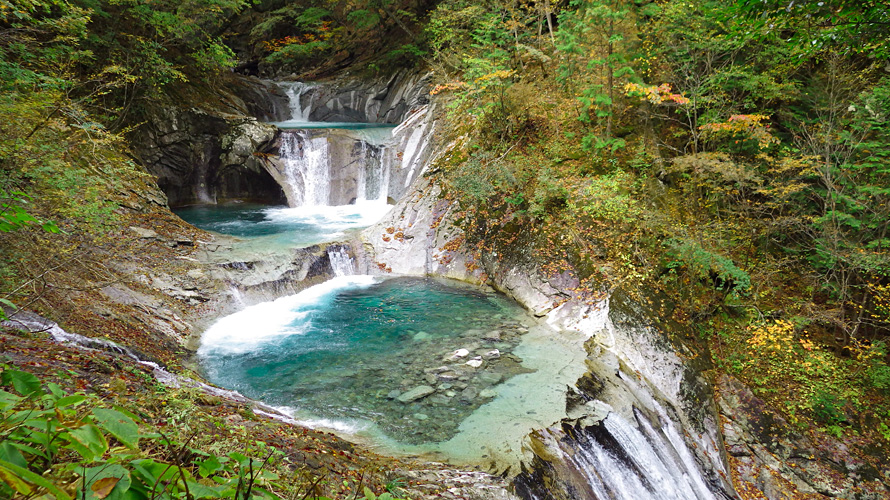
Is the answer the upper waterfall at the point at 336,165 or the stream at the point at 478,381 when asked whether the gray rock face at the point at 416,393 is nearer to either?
the stream at the point at 478,381

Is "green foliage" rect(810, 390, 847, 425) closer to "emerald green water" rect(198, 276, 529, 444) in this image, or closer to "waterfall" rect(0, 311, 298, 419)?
"emerald green water" rect(198, 276, 529, 444)

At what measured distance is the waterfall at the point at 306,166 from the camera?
16.4 m

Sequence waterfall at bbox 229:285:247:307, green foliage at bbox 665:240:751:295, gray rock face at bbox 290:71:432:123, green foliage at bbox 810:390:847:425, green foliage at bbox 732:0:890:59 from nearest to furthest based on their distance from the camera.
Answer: green foliage at bbox 732:0:890:59 → green foliage at bbox 810:390:847:425 → green foliage at bbox 665:240:751:295 → waterfall at bbox 229:285:247:307 → gray rock face at bbox 290:71:432:123

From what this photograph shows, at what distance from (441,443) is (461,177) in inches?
277

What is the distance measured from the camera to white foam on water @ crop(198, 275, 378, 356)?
7.67 meters

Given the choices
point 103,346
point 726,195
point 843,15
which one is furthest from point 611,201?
point 103,346

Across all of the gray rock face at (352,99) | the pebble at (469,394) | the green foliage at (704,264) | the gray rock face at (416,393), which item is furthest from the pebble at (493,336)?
the gray rock face at (352,99)

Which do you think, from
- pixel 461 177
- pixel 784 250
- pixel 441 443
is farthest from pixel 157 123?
pixel 784 250

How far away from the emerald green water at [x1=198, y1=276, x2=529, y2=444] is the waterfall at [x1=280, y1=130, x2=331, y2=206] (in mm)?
7071

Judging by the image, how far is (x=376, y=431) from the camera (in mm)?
5324

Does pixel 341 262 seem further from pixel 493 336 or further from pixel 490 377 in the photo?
pixel 490 377

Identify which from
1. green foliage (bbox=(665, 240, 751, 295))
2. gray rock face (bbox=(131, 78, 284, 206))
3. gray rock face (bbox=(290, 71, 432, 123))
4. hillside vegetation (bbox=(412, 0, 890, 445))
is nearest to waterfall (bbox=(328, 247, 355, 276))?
hillside vegetation (bbox=(412, 0, 890, 445))

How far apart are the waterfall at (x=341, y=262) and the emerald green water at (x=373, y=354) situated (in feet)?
2.89

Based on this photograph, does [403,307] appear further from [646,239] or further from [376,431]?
[646,239]
